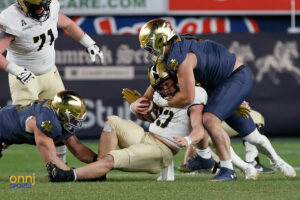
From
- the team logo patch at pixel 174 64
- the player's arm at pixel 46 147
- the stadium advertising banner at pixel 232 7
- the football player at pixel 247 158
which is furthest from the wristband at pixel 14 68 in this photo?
the stadium advertising banner at pixel 232 7

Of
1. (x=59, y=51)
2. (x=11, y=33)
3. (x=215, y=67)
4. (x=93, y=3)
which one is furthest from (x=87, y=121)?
(x=215, y=67)

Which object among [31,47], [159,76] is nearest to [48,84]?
[31,47]

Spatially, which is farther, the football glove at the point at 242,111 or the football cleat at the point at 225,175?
the football glove at the point at 242,111

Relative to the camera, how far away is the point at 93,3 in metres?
12.2

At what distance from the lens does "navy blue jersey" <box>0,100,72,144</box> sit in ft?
19.1

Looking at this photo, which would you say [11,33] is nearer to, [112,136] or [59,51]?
[112,136]

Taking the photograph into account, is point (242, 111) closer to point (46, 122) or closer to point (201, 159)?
point (201, 159)

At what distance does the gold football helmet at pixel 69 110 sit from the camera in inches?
231

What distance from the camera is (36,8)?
6.61m

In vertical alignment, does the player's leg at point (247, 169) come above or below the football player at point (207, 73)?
below

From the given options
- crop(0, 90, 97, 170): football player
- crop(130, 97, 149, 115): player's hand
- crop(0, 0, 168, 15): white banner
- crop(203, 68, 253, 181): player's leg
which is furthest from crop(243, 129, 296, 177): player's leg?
crop(0, 0, 168, 15): white banner

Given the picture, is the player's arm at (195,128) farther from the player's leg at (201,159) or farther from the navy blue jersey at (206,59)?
the player's leg at (201,159)

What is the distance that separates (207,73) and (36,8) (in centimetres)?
155

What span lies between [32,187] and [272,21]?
8297 millimetres
